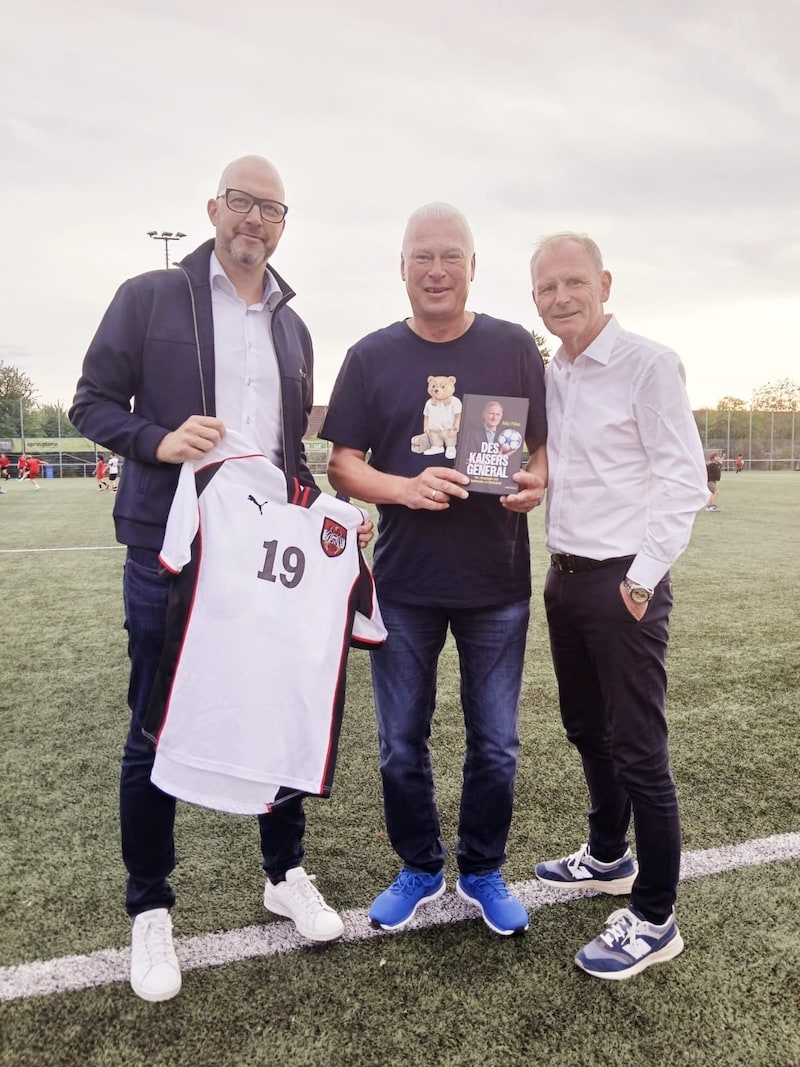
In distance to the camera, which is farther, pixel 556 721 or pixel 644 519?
pixel 556 721

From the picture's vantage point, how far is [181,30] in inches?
161

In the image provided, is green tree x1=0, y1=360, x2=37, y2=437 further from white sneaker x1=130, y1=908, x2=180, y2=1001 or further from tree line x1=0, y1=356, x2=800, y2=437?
white sneaker x1=130, y1=908, x2=180, y2=1001

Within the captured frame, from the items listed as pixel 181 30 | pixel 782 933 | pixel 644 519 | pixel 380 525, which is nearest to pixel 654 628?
pixel 644 519

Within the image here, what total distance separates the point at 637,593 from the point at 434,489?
63cm

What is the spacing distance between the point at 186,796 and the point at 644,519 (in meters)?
1.51

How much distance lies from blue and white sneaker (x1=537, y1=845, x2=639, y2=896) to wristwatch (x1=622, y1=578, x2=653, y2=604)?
3.65 feet

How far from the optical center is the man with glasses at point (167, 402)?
2.15 metres

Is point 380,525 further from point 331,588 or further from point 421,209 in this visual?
point 421,209

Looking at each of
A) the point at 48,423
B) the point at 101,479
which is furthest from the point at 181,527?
the point at 48,423

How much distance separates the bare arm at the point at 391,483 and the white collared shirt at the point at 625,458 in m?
0.36

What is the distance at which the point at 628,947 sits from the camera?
2.22 metres

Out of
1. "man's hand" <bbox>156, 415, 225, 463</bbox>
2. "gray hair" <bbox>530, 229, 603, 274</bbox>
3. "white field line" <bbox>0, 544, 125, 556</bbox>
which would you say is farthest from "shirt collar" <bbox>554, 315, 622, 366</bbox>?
"white field line" <bbox>0, 544, 125, 556</bbox>

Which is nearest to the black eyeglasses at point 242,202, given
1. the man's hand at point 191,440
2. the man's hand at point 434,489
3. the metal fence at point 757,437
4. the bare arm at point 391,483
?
the man's hand at point 191,440

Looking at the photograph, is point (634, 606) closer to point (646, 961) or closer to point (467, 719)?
point (467, 719)
